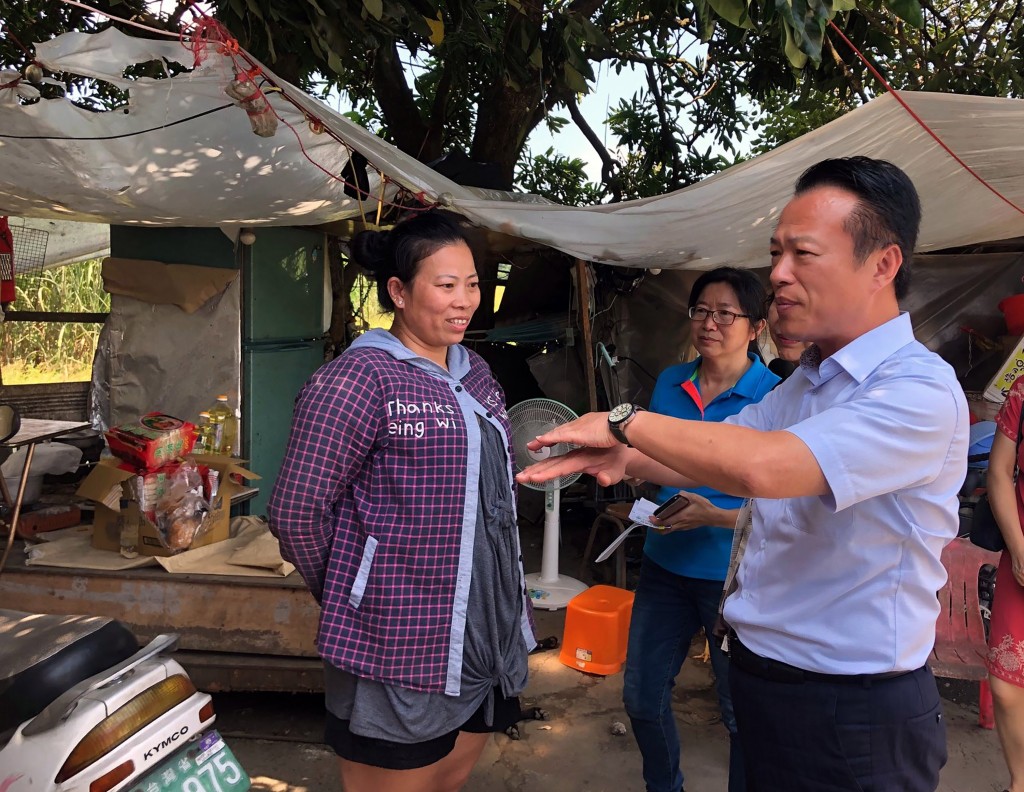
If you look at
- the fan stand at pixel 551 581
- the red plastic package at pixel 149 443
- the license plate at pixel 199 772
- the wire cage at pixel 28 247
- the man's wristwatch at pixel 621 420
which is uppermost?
the wire cage at pixel 28 247

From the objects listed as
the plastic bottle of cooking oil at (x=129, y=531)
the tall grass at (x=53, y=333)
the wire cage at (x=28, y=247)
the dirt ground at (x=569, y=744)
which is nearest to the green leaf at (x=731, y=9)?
the dirt ground at (x=569, y=744)

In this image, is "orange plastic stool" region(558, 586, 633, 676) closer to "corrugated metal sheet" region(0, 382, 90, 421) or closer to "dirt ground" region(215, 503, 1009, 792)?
"dirt ground" region(215, 503, 1009, 792)

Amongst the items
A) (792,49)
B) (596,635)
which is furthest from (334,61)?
(596,635)

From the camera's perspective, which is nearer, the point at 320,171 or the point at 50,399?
the point at 320,171

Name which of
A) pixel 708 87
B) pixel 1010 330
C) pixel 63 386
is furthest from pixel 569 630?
pixel 708 87

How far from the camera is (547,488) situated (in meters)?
4.68

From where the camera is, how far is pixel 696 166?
22.6ft

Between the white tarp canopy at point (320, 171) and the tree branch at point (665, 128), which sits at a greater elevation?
the tree branch at point (665, 128)

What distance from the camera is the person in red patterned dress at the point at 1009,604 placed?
2.53 m

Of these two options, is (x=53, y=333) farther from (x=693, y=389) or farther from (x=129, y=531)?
(x=693, y=389)

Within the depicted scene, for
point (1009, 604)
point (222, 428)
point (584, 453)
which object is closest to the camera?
point (584, 453)

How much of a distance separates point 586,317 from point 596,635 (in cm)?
224

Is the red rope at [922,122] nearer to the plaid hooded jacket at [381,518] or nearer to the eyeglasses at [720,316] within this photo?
the eyeglasses at [720,316]

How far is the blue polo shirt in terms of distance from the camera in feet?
7.29
